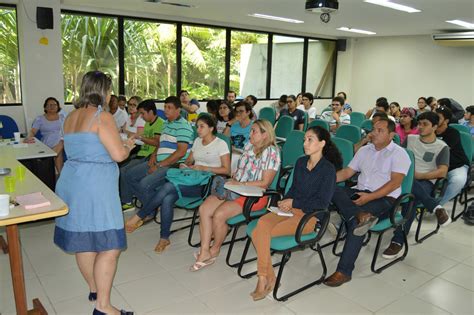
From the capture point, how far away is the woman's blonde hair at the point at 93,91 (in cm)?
236

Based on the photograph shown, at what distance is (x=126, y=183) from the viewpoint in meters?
4.47

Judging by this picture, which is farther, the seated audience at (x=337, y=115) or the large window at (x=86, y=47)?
the large window at (x=86, y=47)

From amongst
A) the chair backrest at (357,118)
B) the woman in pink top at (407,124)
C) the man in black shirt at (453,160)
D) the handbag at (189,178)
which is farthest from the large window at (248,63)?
the handbag at (189,178)

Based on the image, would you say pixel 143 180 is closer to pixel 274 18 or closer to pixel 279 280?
pixel 279 280

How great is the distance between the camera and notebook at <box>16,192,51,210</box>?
91.2 inches

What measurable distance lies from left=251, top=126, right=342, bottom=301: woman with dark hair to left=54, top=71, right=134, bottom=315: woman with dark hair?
0.97 m

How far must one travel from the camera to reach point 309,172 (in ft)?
10.0

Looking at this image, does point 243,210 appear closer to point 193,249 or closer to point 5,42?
point 193,249

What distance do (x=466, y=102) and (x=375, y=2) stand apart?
5.34 metres

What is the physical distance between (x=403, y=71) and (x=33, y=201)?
10964 mm

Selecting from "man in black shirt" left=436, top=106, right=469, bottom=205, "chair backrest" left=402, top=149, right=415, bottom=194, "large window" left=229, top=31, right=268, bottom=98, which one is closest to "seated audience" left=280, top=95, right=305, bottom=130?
"man in black shirt" left=436, top=106, right=469, bottom=205

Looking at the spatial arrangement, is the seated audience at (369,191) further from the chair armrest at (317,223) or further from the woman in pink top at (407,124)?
the woman in pink top at (407,124)

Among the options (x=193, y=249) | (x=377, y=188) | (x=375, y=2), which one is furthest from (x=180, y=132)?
(x=375, y=2)

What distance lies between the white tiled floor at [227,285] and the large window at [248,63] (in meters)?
7.06
